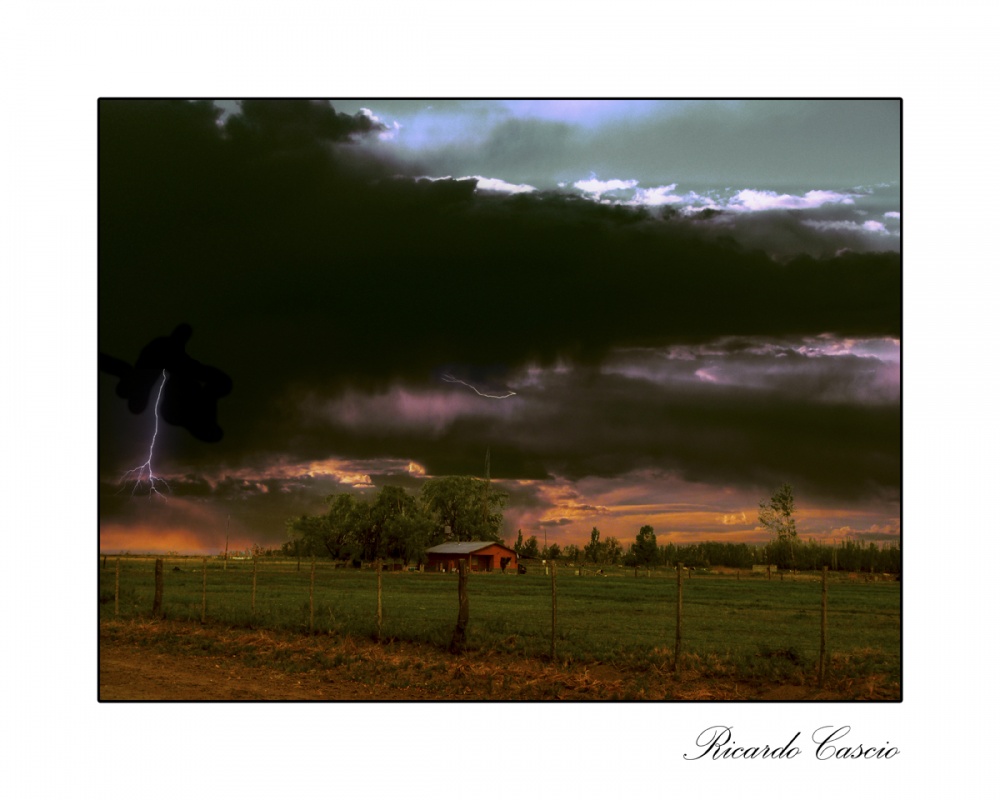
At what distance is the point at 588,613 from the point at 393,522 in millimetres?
7466

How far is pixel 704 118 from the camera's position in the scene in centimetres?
1245

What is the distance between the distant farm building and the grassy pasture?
0.61m

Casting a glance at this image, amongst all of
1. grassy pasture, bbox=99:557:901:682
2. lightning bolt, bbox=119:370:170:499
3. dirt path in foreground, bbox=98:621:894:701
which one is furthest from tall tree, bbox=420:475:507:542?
lightning bolt, bbox=119:370:170:499

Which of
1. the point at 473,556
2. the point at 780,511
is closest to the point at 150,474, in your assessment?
the point at 780,511

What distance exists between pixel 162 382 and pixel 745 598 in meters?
28.7

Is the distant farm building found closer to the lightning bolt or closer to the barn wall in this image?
the barn wall

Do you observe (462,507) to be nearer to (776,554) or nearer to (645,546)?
(645,546)

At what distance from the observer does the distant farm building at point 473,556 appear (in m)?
36.1

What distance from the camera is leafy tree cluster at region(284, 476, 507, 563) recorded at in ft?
79.5

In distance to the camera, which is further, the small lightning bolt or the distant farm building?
the distant farm building

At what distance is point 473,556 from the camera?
4256 centimetres

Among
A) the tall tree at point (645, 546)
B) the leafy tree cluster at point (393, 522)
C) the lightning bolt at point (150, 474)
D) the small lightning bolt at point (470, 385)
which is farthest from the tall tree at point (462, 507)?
the lightning bolt at point (150, 474)

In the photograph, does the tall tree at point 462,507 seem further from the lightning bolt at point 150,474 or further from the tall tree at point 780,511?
the lightning bolt at point 150,474

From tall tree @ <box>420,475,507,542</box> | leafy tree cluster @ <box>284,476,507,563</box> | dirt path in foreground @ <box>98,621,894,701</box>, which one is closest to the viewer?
dirt path in foreground @ <box>98,621,894,701</box>
